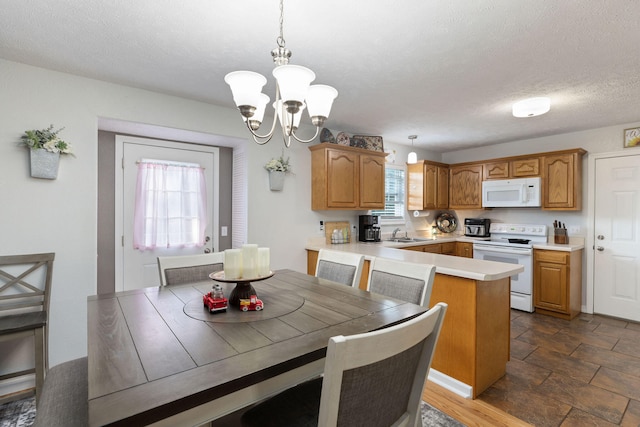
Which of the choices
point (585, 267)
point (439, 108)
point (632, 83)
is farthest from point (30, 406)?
point (585, 267)

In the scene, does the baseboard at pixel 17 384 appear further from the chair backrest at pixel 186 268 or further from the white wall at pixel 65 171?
the chair backrest at pixel 186 268

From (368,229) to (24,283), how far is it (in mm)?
3404

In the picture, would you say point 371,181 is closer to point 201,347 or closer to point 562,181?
point 562,181

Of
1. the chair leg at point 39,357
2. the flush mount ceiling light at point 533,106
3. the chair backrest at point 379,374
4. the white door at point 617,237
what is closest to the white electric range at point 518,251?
the white door at point 617,237

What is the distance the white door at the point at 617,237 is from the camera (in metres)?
3.65

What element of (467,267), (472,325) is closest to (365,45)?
(467,267)

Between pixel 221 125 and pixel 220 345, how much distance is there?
8.19 feet

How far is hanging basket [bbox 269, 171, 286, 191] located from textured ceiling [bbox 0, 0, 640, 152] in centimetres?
87

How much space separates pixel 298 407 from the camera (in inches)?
49.0

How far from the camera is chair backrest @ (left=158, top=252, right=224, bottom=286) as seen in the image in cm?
214

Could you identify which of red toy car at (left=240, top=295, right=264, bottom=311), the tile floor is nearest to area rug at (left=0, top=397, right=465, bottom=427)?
the tile floor

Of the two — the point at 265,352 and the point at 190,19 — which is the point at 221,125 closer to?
the point at 190,19

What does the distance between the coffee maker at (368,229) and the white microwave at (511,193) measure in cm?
186

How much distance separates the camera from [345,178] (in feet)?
12.2
